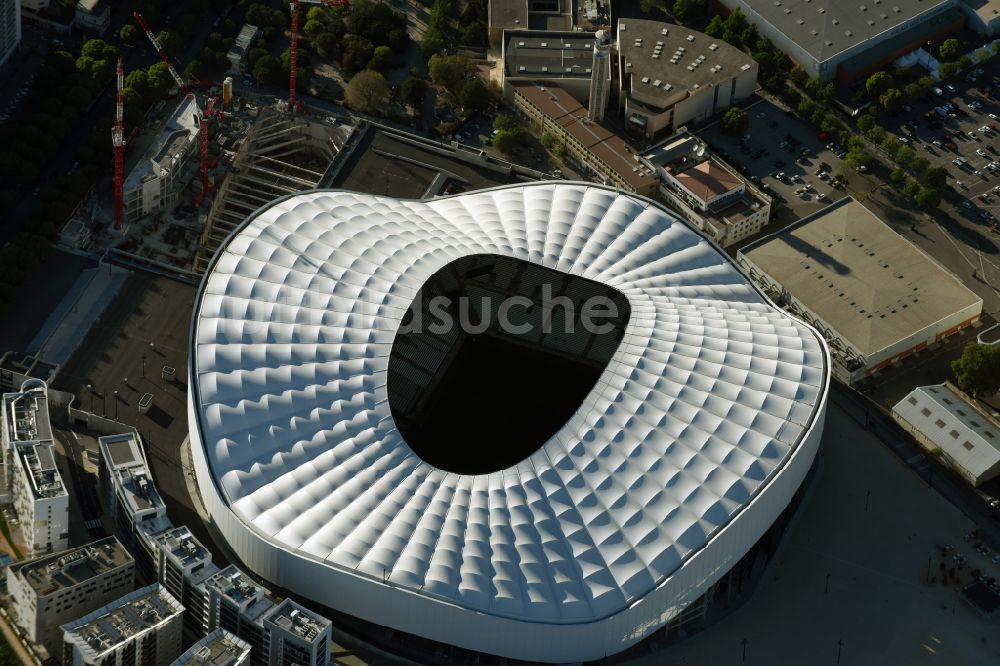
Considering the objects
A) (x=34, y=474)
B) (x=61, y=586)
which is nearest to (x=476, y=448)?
(x=34, y=474)

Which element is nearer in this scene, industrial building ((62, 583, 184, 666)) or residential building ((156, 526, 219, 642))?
industrial building ((62, 583, 184, 666))

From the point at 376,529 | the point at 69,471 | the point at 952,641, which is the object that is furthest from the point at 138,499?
the point at 952,641

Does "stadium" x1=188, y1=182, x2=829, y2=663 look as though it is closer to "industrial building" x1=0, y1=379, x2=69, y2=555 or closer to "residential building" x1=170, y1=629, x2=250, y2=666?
"residential building" x1=170, y1=629, x2=250, y2=666

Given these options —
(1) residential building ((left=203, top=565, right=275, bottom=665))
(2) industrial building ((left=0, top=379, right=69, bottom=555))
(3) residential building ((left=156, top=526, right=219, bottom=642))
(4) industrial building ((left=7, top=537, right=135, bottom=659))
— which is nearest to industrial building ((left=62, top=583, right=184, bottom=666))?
(3) residential building ((left=156, top=526, right=219, bottom=642))

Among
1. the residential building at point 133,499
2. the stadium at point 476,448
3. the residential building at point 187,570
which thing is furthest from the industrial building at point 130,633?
the stadium at point 476,448

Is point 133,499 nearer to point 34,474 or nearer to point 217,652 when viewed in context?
point 34,474

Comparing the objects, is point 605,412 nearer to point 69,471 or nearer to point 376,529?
point 376,529
